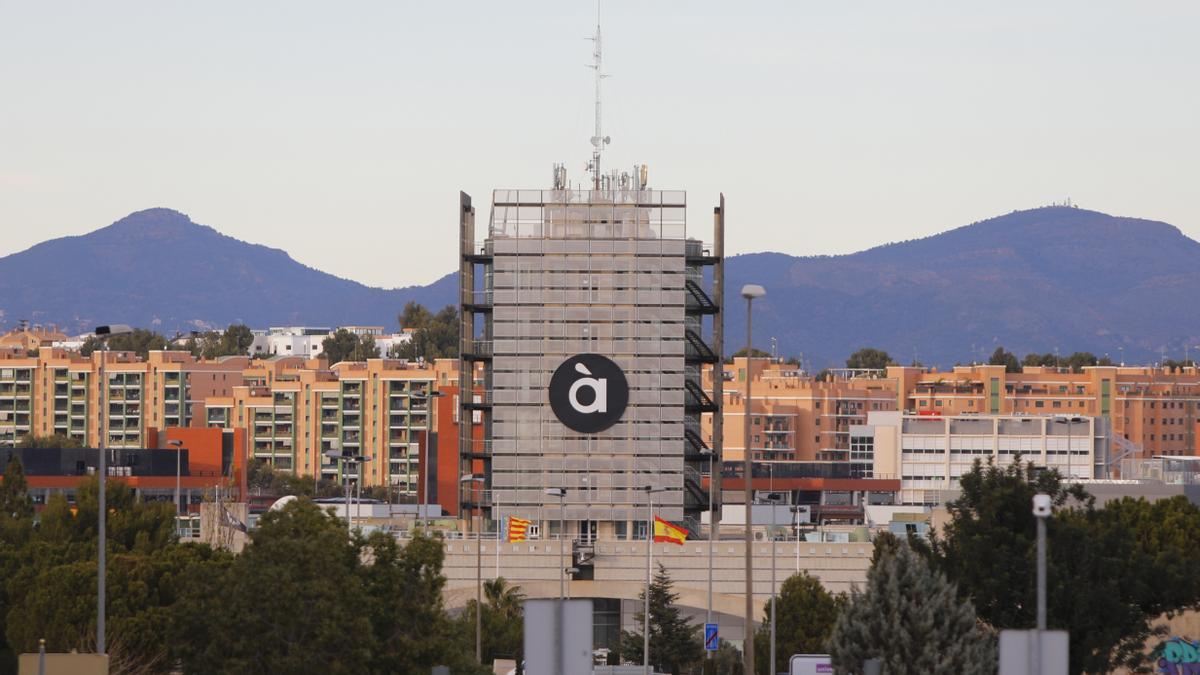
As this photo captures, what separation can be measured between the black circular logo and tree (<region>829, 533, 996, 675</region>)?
186 feet

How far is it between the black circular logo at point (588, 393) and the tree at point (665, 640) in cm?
1461

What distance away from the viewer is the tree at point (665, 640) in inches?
3359

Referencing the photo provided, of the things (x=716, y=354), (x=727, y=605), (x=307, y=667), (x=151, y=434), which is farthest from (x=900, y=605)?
(x=151, y=434)

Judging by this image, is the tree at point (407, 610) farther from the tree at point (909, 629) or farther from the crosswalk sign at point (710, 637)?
the crosswalk sign at point (710, 637)

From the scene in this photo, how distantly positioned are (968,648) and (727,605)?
177 ft

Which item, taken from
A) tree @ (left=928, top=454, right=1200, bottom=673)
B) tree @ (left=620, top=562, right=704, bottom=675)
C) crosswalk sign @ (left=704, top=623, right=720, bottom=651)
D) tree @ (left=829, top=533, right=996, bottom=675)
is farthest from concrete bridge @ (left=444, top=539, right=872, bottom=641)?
tree @ (left=829, top=533, right=996, bottom=675)

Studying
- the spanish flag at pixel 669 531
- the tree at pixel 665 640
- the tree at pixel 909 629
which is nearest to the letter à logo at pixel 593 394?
the spanish flag at pixel 669 531

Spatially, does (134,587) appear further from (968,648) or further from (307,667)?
(968,648)

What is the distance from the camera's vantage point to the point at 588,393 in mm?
102938

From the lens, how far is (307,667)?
51.7 m

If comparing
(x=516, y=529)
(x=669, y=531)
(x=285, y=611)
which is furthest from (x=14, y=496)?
(x=285, y=611)

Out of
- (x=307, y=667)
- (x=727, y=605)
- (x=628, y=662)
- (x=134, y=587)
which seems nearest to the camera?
(x=307, y=667)

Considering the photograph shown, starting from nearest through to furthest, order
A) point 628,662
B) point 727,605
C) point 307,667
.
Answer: point 307,667, point 628,662, point 727,605

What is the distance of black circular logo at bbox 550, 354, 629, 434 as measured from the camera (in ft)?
335
